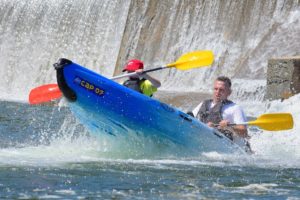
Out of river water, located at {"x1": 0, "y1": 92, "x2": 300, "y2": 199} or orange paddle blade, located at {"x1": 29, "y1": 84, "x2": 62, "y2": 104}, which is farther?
orange paddle blade, located at {"x1": 29, "y1": 84, "x2": 62, "y2": 104}

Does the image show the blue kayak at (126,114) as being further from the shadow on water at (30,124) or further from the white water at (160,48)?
the shadow on water at (30,124)

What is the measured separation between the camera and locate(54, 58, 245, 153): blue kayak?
11094 millimetres

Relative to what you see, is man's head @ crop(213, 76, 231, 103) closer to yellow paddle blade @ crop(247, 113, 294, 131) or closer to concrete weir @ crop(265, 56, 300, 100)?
yellow paddle blade @ crop(247, 113, 294, 131)

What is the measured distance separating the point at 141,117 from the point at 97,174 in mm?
1880

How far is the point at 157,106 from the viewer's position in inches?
444

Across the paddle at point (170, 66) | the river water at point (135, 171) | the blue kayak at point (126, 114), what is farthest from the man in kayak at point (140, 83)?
the river water at point (135, 171)

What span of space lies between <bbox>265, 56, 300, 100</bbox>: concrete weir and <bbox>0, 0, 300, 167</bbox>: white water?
0.91ft

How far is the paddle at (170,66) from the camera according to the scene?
1210cm

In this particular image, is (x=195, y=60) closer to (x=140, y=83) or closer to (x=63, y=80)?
(x=140, y=83)

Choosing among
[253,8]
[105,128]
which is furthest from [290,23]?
[105,128]

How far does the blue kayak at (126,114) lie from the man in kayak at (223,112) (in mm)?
165

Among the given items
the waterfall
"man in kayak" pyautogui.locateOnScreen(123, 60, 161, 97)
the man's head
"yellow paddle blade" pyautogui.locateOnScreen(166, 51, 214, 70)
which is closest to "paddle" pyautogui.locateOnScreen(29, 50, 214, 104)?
"yellow paddle blade" pyautogui.locateOnScreen(166, 51, 214, 70)

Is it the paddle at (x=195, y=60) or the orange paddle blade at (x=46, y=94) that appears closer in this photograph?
the orange paddle blade at (x=46, y=94)

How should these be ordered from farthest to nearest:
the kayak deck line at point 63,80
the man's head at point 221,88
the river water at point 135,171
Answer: the man's head at point 221,88, the kayak deck line at point 63,80, the river water at point 135,171
